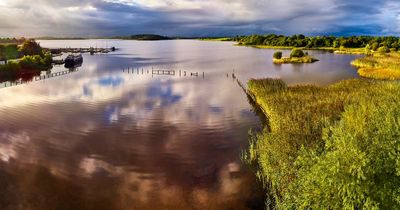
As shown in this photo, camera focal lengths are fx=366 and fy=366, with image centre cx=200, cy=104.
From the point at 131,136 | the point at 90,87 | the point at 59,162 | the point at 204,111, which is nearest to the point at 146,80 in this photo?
the point at 90,87

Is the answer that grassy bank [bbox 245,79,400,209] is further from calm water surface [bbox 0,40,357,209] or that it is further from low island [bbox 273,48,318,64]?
low island [bbox 273,48,318,64]

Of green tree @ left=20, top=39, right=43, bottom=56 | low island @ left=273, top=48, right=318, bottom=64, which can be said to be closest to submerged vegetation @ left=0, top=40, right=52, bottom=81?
green tree @ left=20, top=39, right=43, bottom=56

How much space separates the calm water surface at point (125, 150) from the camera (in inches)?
1149

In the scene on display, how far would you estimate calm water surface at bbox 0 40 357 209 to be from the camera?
29.2 metres

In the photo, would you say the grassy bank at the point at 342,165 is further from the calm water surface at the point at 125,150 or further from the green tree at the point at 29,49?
the green tree at the point at 29,49

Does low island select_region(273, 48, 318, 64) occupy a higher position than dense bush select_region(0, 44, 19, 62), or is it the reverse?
dense bush select_region(0, 44, 19, 62)

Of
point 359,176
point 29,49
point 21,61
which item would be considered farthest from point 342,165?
point 29,49

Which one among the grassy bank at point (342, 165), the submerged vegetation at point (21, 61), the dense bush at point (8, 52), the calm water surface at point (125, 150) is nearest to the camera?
the grassy bank at point (342, 165)

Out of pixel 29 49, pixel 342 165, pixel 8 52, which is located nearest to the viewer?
pixel 342 165

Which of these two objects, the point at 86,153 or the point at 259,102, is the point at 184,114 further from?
the point at 86,153

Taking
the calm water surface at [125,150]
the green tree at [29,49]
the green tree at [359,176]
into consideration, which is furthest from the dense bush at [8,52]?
the green tree at [359,176]

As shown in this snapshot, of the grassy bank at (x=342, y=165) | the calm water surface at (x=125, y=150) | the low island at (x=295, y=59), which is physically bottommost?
the calm water surface at (x=125, y=150)

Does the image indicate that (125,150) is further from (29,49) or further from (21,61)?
(29,49)

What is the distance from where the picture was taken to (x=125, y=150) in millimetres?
39188
